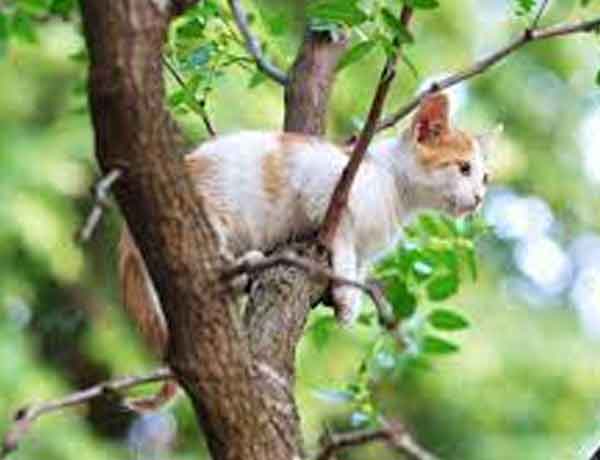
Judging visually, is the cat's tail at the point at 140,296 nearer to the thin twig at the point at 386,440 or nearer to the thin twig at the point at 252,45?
the thin twig at the point at 252,45

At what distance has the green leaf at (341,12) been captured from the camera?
177 cm

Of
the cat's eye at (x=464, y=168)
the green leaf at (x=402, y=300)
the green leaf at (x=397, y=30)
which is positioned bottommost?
the cat's eye at (x=464, y=168)

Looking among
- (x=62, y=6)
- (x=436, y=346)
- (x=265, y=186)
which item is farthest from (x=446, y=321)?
(x=62, y=6)

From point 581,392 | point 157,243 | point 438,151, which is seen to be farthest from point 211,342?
point 581,392

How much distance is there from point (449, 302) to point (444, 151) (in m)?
1.92

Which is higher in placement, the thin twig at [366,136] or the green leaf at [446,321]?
the thin twig at [366,136]

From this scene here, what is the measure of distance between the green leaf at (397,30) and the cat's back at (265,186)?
0.60 meters

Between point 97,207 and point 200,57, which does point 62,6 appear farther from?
point 97,207

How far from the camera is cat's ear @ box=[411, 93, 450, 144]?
260 centimetres

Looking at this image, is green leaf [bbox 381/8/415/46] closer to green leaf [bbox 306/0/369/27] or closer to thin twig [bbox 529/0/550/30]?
green leaf [bbox 306/0/369/27]

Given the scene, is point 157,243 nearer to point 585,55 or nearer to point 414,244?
point 414,244

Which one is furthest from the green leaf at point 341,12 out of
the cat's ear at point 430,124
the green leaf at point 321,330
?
the cat's ear at point 430,124

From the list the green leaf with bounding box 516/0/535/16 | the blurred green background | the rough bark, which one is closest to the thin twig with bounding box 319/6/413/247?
the green leaf with bounding box 516/0/535/16

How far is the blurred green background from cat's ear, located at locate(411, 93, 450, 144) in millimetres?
1254
